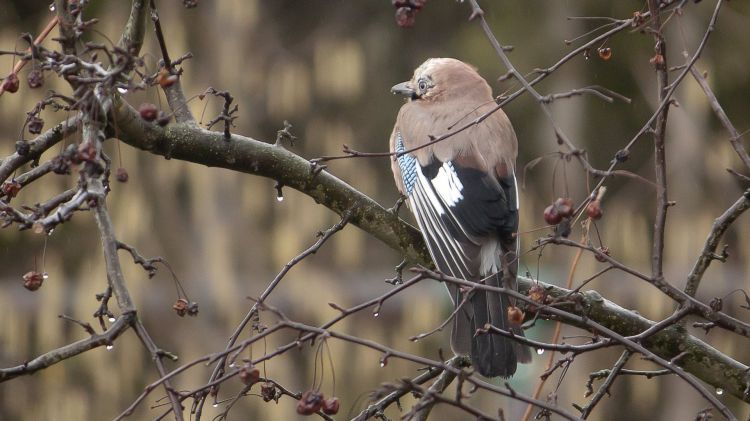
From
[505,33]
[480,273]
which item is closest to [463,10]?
[505,33]

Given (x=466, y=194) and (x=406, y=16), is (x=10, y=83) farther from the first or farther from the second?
(x=466, y=194)

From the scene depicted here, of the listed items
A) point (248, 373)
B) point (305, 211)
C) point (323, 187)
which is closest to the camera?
point (248, 373)

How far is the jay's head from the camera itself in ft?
16.0

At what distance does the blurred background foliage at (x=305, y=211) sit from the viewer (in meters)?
8.85

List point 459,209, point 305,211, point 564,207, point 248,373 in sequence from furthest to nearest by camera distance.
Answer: point 305,211 → point 459,209 → point 564,207 → point 248,373

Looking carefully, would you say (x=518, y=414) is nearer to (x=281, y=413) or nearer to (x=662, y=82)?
(x=281, y=413)

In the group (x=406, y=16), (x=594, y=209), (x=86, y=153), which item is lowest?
(x=86, y=153)

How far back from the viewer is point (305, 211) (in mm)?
8883

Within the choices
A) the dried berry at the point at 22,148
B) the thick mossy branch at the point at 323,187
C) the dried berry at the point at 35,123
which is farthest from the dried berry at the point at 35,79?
the thick mossy branch at the point at 323,187

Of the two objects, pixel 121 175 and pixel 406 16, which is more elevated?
pixel 406 16

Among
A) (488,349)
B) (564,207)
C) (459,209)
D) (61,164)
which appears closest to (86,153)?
(61,164)

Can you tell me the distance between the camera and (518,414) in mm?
8523

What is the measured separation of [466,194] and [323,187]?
36.3 inches

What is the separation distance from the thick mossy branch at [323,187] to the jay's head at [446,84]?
4.68ft
